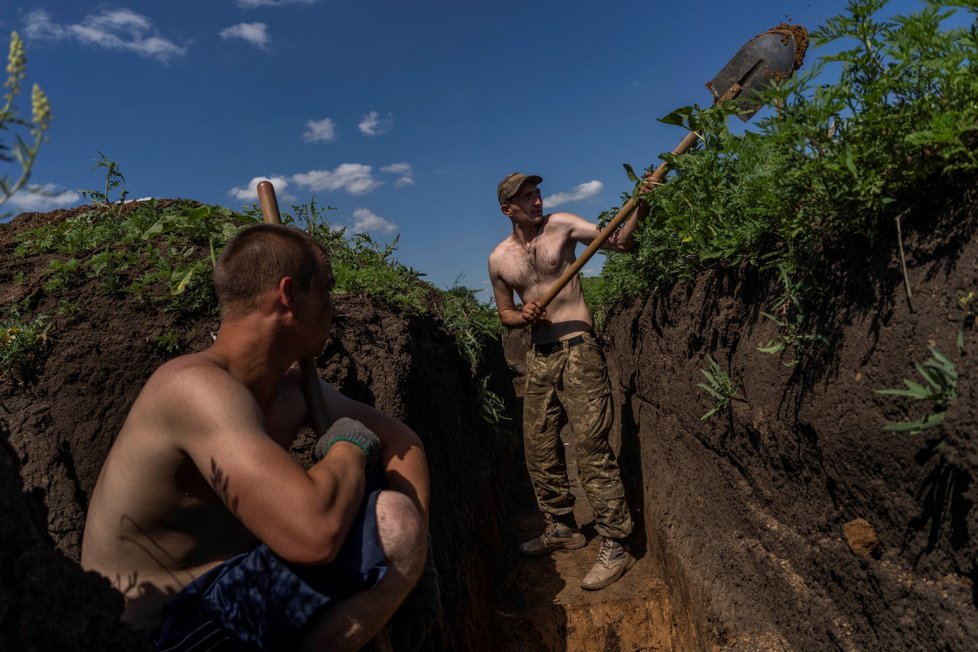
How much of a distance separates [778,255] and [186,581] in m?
2.41

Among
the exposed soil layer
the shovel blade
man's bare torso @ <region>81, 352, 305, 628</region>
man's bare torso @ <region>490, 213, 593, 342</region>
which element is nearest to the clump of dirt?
man's bare torso @ <region>81, 352, 305, 628</region>

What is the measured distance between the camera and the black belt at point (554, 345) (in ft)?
15.5

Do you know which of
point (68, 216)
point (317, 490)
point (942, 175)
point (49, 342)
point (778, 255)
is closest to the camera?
point (317, 490)

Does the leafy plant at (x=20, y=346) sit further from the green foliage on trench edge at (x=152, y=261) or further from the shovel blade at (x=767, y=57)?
the shovel blade at (x=767, y=57)

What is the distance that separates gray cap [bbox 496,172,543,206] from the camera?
4.80m

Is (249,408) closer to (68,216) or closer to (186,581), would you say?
(186,581)

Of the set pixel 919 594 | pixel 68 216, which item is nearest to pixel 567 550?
pixel 919 594

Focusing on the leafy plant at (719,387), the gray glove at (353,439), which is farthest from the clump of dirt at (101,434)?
the leafy plant at (719,387)

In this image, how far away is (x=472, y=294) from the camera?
594 centimetres

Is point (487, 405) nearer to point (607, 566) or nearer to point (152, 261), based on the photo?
point (607, 566)

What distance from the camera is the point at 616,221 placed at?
163 inches

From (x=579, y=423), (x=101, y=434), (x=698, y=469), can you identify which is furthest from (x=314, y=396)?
(x=579, y=423)

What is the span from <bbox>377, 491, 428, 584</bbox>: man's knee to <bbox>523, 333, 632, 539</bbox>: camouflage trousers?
2665mm

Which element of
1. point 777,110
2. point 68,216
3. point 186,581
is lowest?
point 186,581
